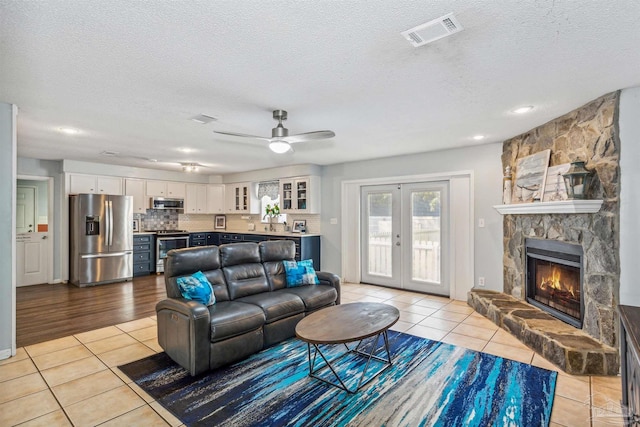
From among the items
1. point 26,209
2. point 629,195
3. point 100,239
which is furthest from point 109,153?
point 629,195

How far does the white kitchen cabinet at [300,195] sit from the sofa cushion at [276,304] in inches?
133

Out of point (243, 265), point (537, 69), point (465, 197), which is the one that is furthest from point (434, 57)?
point (465, 197)

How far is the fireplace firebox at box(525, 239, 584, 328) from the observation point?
137 inches

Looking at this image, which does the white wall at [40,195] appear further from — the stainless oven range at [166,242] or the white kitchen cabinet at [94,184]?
the stainless oven range at [166,242]

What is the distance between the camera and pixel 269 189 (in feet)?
26.5

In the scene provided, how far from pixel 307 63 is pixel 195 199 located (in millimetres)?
6990

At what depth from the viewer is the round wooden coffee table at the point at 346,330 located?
8.45 ft

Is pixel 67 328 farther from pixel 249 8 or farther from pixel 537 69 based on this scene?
pixel 537 69

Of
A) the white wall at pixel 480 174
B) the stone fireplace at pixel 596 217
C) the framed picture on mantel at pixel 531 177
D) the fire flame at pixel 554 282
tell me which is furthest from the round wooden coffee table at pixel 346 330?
the white wall at pixel 480 174

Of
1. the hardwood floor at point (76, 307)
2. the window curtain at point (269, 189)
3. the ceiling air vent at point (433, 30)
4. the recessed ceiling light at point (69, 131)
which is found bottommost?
the hardwood floor at point (76, 307)

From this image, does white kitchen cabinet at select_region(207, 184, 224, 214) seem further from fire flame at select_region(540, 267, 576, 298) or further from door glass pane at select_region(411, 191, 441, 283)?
fire flame at select_region(540, 267, 576, 298)

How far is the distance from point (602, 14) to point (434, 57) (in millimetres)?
873

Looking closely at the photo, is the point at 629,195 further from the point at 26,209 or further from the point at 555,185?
the point at 26,209

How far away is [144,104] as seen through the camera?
10.6 ft
